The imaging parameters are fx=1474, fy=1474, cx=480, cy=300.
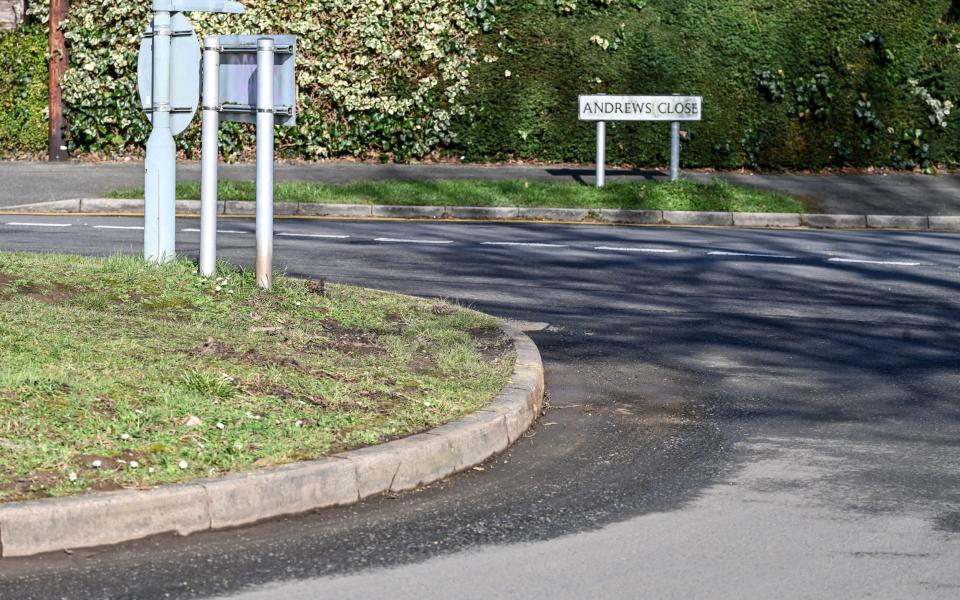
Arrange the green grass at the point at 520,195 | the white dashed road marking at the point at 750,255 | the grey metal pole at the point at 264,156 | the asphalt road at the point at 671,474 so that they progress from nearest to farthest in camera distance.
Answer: the asphalt road at the point at 671,474
the grey metal pole at the point at 264,156
the white dashed road marking at the point at 750,255
the green grass at the point at 520,195

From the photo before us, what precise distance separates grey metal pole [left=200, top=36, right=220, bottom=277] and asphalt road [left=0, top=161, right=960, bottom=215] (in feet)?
30.5

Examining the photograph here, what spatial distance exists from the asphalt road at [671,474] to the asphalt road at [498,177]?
23.1ft

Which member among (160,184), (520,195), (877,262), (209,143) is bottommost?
(877,262)

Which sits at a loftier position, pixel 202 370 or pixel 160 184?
pixel 160 184

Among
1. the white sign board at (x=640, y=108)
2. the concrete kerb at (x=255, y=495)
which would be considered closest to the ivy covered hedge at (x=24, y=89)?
the white sign board at (x=640, y=108)

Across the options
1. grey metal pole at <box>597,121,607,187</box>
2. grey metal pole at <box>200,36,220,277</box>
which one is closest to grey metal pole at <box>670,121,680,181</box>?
grey metal pole at <box>597,121,607,187</box>

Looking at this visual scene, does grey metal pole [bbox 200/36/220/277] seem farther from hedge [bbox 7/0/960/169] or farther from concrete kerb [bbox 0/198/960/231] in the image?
hedge [bbox 7/0/960/169]

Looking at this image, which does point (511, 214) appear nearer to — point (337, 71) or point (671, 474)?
point (337, 71)

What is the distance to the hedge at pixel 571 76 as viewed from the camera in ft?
73.4

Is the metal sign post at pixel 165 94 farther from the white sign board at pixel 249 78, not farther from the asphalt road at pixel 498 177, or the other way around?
the asphalt road at pixel 498 177

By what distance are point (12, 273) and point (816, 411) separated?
4.89 meters

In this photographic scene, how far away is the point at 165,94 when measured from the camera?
393 inches

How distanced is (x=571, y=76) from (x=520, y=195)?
455 cm

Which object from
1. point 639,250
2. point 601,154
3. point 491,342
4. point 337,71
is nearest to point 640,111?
point 601,154
